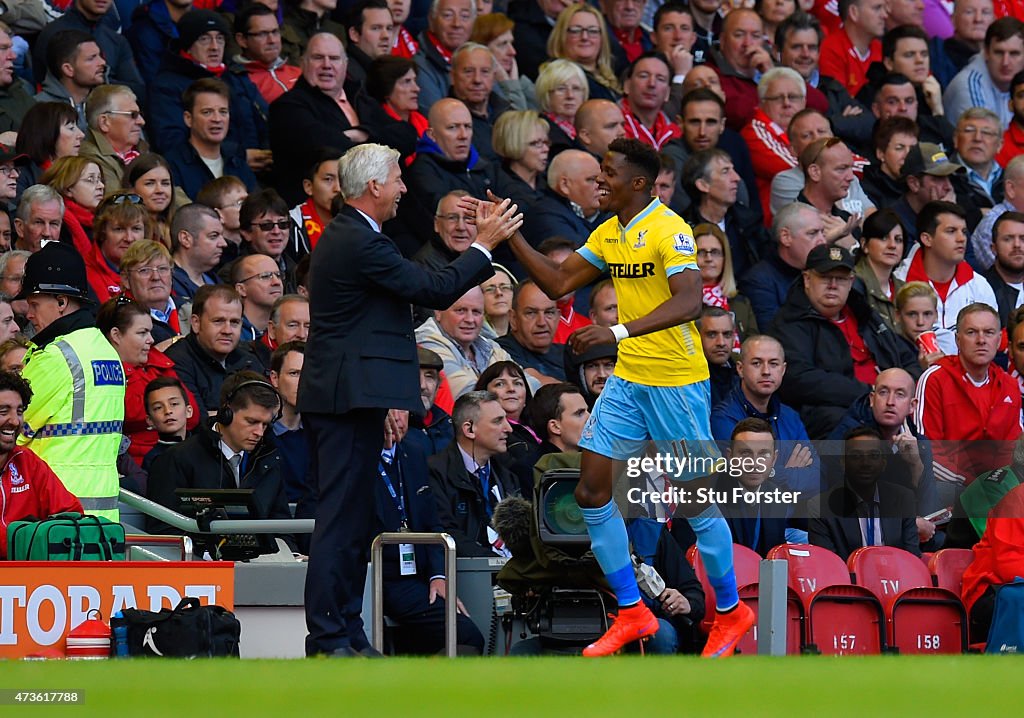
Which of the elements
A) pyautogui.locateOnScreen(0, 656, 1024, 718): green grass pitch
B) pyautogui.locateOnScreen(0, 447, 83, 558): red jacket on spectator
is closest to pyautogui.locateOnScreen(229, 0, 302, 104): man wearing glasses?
pyautogui.locateOnScreen(0, 447, 83, 558): red jacket on spectator

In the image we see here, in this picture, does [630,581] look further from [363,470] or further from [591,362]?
[591,362]

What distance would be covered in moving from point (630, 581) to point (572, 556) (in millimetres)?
550

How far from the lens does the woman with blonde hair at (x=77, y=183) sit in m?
12.1

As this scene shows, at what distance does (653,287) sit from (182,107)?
19.4 ft

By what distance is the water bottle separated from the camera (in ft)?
27.6

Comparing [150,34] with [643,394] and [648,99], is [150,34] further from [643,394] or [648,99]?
[643,394]

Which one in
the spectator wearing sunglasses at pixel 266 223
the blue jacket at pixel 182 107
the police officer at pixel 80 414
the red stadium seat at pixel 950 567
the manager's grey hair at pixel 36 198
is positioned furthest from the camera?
the blue jacket at pixel 182 107

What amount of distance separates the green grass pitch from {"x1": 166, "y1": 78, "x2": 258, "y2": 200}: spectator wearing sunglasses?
647 centimetres

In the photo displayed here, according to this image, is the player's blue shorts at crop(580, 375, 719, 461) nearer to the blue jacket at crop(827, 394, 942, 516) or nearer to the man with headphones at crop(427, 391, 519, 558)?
the man with headphones at crop(427, 391, 519, 558)

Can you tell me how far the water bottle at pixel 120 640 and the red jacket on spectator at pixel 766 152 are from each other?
351 inches

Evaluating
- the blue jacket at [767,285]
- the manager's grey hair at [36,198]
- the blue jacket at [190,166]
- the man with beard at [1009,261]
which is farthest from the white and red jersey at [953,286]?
the manager's grey hair at [36,198]

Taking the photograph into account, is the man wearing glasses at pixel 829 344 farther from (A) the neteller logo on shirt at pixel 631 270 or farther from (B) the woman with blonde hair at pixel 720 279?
(A) the neteller logo on shirt at pixel 631 270

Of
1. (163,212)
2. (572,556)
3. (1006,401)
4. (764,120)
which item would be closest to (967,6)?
(764,120)

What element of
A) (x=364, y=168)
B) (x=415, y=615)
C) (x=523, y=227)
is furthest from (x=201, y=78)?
(x=364, y=168)
